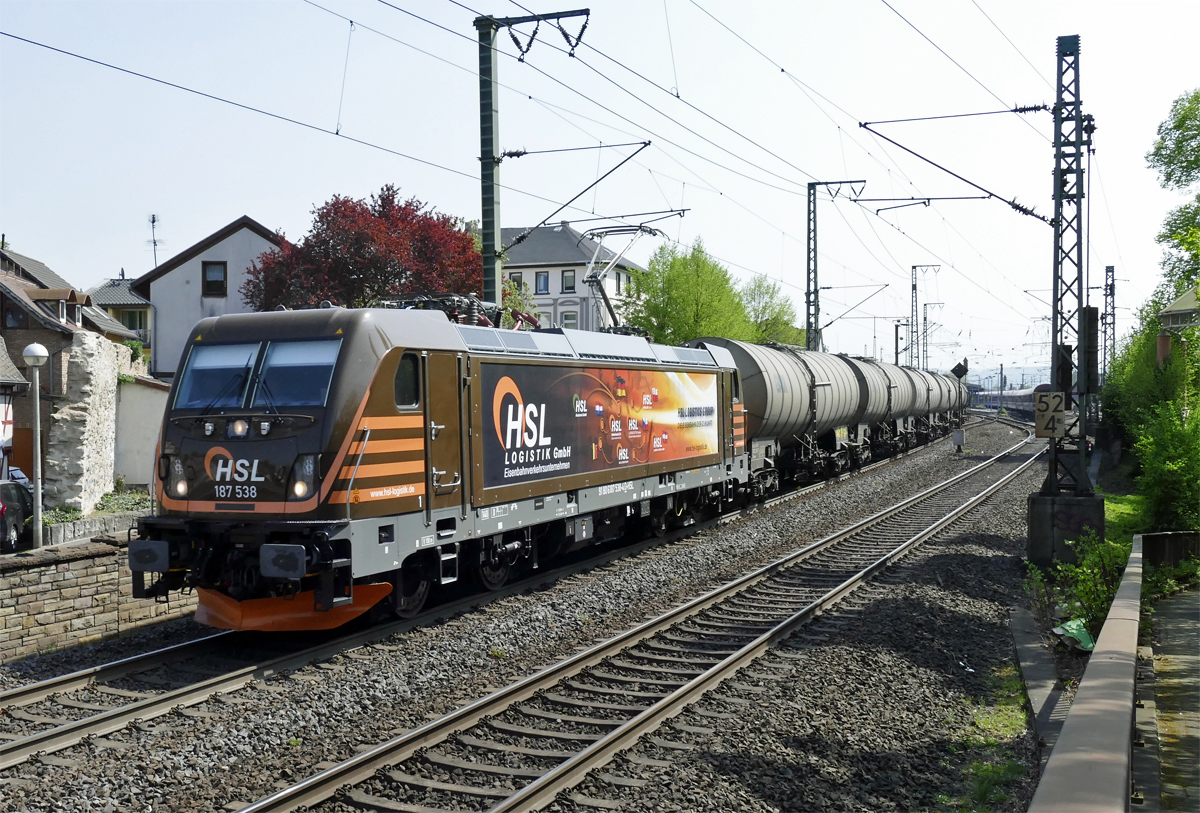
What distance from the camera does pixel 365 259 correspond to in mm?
30547

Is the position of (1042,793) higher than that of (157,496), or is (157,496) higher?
(157,496)

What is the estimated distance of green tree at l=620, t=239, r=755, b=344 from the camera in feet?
153

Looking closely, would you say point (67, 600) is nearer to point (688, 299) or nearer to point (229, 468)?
point (229, 468)

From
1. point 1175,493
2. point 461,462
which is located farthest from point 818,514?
point 461,462

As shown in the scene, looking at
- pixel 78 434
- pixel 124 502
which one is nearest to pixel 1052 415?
pixel 78 434

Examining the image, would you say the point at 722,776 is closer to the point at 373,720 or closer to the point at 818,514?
the point at 373,720

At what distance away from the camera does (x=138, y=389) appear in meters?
23.9

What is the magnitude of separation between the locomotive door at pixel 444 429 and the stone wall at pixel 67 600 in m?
3.91

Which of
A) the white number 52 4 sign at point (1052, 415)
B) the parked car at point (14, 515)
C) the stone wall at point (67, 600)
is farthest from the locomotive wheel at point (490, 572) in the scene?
the white number 52 4 sign at point (1052, 415)

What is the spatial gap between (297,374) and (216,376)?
1084mm

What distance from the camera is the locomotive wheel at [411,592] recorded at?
10.9 m

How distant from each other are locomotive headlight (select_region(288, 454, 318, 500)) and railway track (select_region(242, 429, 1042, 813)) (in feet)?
9.06

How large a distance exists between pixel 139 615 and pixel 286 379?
13.2 feet

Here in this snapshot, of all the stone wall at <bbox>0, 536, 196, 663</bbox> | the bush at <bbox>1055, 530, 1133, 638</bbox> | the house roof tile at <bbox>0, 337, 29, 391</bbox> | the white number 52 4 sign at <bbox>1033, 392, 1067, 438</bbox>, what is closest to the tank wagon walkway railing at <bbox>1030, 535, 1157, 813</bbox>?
the bush at <bbox>1055, 530, 1133, 638</bbox>
